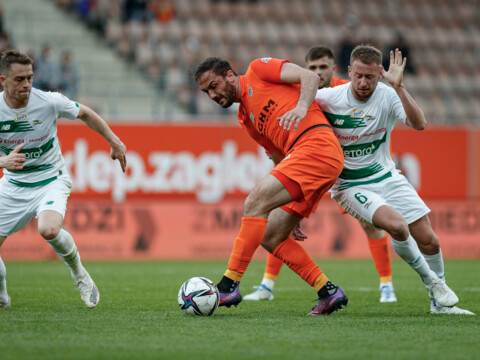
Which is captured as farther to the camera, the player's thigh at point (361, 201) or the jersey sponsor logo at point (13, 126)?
the jersey sponsor logo at point (13, 126)

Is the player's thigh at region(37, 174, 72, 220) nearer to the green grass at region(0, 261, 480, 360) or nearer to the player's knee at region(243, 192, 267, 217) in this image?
the green grass at region(0, 261, 480, 360)

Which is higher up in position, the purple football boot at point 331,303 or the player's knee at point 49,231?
the player's knee at point 49,231

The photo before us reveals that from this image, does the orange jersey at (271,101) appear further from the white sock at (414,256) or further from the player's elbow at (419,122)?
the white sock at (414,256)

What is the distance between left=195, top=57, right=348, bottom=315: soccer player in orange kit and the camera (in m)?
6.66

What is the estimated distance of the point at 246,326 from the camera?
20.6 feet

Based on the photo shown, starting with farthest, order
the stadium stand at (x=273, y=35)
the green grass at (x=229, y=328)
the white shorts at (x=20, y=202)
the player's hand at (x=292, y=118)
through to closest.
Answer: the stadium stand at (x=273, y=35) → the white shorts at (x=20, y=202) → the player's hand at (x=292, y=118) → the green grass at (x=229, y=328)

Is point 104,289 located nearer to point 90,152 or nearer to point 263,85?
point 263,85

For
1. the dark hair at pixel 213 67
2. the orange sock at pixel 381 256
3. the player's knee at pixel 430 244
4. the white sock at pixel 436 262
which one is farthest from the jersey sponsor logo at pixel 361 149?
the orange sock at pixel 381 256

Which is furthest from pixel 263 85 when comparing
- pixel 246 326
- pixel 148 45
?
pixel 148 45

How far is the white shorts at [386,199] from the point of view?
23.6 ft

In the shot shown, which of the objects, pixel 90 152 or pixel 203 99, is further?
pixel 203 99

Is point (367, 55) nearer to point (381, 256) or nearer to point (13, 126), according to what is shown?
point (381, 256)

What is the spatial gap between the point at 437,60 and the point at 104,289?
55.1 feet

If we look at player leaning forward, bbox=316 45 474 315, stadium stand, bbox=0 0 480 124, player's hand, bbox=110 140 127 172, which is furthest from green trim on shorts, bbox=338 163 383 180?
stadium stand, bbox=0 0 480 124
